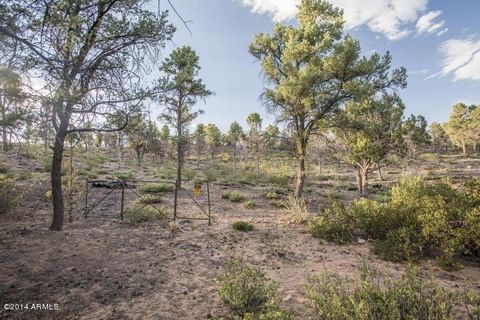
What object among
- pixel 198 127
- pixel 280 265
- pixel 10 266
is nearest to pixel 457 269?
pixel 280 265

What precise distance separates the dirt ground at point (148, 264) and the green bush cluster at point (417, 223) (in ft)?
1.43

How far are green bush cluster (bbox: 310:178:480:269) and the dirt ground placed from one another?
0.44m

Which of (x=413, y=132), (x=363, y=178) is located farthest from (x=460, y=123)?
(x=363, y=178)

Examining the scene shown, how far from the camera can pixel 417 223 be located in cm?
785

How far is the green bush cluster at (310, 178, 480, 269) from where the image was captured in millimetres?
6719

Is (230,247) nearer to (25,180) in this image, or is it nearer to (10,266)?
(10,266)

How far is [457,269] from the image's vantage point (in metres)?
6.45

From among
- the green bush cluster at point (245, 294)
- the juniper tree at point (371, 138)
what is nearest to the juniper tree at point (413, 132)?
the juniper tree at point (371, 138)

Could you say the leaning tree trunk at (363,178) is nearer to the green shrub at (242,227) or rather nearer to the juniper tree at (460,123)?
the green shrub at (242,227)

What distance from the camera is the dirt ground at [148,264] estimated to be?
4902 mm

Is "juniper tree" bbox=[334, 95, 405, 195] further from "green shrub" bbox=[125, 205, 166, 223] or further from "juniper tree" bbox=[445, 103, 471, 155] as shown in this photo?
"juniper tree" bbox=[445, 103, 471, 155]

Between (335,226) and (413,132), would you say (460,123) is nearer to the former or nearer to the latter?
(413,132)

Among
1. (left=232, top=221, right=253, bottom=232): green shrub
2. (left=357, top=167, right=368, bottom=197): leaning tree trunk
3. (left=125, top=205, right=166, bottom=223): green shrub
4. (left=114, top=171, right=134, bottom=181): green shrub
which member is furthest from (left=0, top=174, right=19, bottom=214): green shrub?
(left=357, top=167, right=368, bottom=197): leaning tree trunk

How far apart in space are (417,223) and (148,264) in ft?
23.5
